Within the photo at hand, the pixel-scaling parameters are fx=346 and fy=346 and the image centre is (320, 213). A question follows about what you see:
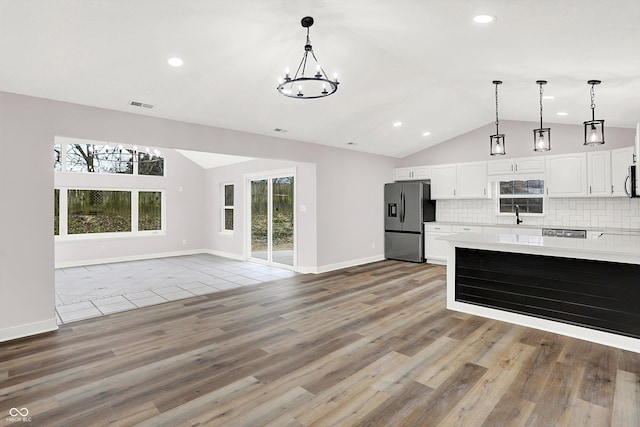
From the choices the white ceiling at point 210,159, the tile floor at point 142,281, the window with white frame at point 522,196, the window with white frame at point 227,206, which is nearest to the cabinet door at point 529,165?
the window with white frame at point 522,196

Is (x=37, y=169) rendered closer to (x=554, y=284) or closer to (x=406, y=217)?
(x=554, y=284)

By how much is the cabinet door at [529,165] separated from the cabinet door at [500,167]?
0.35 ft

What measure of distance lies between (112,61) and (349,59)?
2424mm

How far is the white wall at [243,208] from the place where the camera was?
666 cm

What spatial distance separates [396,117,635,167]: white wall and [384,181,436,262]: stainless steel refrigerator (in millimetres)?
756

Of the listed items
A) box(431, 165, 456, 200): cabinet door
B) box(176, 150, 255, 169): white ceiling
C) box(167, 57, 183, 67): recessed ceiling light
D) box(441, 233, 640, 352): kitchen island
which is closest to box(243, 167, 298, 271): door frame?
box(176, 150, 255, 169): white ceiling

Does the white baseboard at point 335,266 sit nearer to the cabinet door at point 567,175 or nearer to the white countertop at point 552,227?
the white countertop at point 552,227

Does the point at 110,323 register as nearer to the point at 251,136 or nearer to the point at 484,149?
the point at 251,136

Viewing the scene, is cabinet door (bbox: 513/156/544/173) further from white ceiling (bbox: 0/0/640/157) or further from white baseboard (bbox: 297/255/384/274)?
white baseboard (bbox: 297/255/384/274)

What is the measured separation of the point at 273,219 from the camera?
24.8 ft

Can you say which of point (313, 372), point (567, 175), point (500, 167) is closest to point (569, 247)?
point (313, 372)

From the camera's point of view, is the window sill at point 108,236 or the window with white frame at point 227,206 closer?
the window sill at point 108,236

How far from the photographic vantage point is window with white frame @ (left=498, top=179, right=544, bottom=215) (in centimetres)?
653

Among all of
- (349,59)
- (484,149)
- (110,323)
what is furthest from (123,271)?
(484,149)
